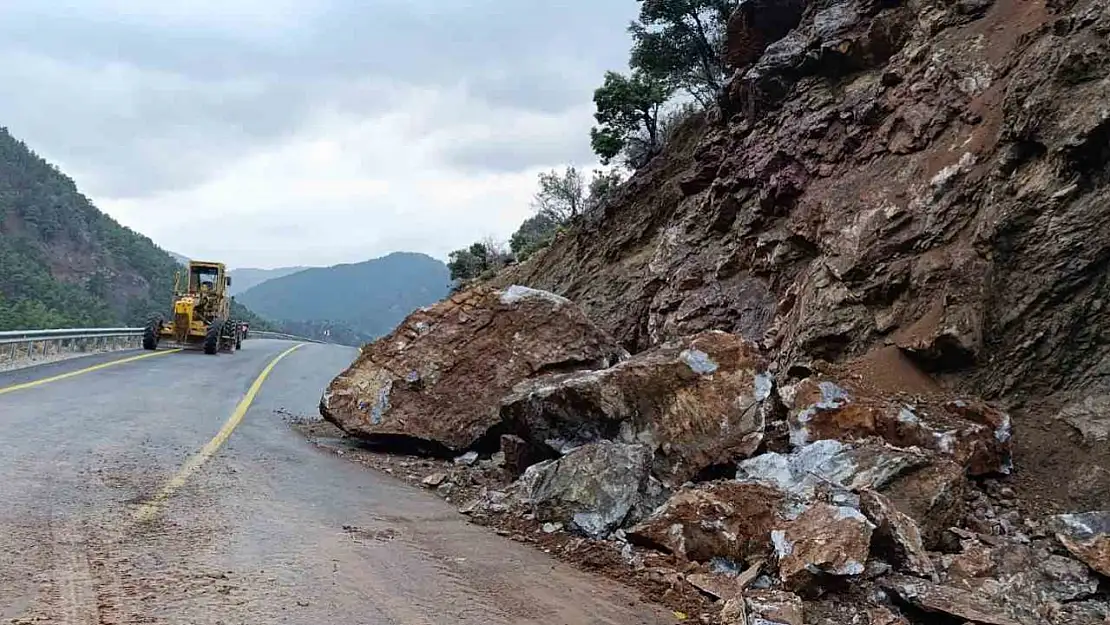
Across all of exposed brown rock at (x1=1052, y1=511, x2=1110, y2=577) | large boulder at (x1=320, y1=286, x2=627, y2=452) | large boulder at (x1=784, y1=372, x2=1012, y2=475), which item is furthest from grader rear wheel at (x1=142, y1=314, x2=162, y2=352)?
exposed brown rock at (x1=1052, y1=511, x2=1110, y2=577)

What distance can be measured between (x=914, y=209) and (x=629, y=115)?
23.0 metres

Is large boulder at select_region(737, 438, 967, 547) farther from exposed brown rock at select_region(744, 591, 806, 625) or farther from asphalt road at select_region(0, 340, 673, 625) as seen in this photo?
asphalt road at select_region(0, 340, 673, 625)

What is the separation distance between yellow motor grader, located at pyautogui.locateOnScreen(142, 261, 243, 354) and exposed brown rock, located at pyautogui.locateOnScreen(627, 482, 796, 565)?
19753 millimetres

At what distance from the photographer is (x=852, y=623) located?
15.0 ft

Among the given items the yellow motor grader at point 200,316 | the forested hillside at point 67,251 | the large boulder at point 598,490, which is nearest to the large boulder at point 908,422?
the large boulder at point 598,490

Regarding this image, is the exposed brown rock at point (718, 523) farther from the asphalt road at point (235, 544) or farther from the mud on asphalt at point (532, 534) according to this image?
the asphalt road at point (235, 544)

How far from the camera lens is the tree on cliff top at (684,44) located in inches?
1040

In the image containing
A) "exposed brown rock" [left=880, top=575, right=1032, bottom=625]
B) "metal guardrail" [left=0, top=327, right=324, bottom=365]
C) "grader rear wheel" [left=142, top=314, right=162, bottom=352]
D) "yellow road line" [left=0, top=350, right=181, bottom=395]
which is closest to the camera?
"exposed brown rock" [left=880, top=575, right=1032, bottom=625]

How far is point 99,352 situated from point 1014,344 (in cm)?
2056

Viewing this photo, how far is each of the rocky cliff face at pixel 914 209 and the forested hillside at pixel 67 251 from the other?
56.6m

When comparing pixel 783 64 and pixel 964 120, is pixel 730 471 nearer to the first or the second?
pixel 964 120

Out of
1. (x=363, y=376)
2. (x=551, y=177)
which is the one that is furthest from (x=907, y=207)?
(x=551, y=177)

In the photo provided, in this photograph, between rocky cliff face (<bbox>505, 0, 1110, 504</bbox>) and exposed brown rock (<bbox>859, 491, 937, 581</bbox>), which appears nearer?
exposed brown rock (<bbox>859, 491, 937, 581</bbox>)

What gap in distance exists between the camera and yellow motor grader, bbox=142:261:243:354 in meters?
23.0
